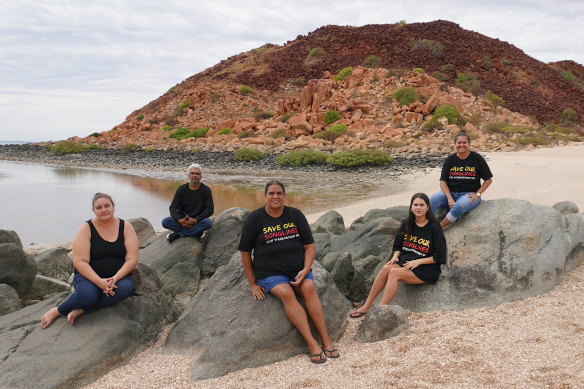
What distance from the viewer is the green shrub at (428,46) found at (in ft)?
170

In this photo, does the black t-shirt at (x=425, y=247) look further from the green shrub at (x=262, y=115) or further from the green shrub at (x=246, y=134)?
the green shrub at (x=262, y=115)

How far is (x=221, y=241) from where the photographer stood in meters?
8.75

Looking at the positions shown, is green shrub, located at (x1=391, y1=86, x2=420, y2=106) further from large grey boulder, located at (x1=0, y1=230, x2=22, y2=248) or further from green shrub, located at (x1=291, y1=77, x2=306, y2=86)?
large grey boulder, located at (x1=0, y1=230, x2=22, y2=248)

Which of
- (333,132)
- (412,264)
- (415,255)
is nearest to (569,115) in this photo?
(333,132)

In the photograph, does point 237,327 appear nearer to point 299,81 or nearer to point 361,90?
point 361,90

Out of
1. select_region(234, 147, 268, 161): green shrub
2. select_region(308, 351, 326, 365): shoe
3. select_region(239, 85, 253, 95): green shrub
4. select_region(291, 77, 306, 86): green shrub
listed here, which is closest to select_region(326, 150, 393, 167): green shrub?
select_region(234, 147, 268, 161): green shrub

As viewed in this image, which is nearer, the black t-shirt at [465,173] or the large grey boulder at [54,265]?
the black t-shirt at [465,173]

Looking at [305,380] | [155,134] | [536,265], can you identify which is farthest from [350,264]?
[155,134]

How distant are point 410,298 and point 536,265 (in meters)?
1.58

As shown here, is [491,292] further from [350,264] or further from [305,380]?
[305,380]

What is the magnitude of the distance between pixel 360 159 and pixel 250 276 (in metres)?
22.3

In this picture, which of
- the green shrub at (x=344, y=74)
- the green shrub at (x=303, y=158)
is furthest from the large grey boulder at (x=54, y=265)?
the green shrub at (x=344, y=74)

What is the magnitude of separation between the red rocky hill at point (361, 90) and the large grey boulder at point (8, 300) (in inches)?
1014

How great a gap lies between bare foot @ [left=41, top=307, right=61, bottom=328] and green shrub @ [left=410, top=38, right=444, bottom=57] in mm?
51084
